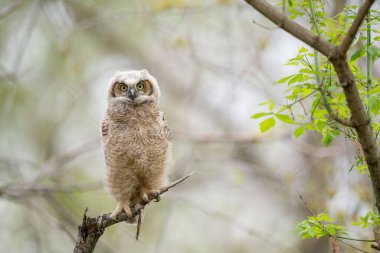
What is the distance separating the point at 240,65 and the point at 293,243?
11.0 feet

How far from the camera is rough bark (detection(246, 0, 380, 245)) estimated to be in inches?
85.6

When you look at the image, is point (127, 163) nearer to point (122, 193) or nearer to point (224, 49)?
point (122, 193)

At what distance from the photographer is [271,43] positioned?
23.0 ft

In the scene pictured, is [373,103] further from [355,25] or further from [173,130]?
[173,130]

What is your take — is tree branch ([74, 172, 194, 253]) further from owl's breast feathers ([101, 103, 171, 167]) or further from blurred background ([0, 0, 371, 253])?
blurred background ([0, 0, 371, 253])

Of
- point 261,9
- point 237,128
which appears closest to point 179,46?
point 237,128

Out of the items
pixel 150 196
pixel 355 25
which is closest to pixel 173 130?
pixel 150 196

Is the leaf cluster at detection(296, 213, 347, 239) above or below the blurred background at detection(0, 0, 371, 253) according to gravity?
below

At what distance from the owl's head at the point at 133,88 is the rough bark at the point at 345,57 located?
205 centimetres

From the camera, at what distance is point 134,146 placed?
390 cm

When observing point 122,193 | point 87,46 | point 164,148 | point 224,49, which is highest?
point 87,46

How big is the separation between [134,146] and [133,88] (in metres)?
0.57

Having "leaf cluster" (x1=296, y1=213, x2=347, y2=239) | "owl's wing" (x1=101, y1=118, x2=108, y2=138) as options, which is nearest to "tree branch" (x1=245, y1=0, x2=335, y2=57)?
"leaf cluster" (x1=296, y1=213, x2=347, y2=239)

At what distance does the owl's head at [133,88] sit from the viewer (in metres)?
4.18
